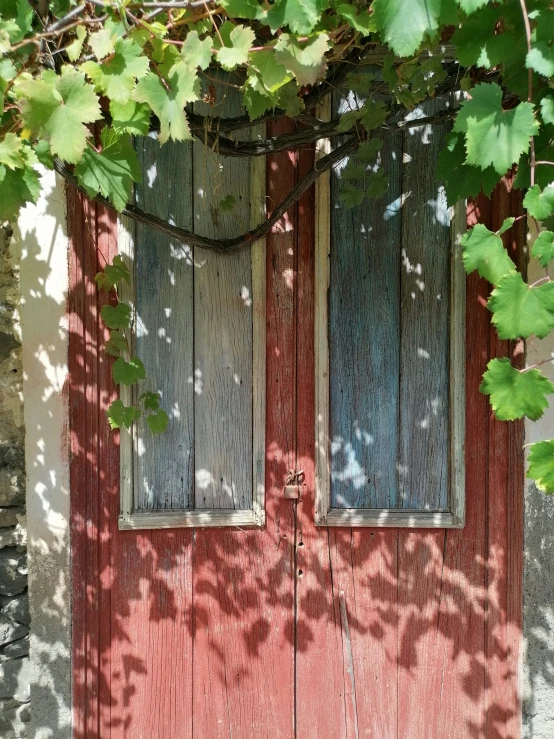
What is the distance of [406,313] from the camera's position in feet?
7.86

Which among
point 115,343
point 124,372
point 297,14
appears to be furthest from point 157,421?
point 297,14

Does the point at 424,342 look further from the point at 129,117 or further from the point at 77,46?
the point at 77,46

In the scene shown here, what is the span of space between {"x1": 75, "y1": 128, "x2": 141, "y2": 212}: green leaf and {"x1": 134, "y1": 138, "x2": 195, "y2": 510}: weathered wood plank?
0.78 metres

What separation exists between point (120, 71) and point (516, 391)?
114 centimetres

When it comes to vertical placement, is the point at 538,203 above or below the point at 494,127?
below

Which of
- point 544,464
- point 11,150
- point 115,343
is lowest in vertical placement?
point 544,464

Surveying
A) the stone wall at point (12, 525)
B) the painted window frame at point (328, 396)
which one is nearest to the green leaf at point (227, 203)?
the painted window frame at point (328, 396)

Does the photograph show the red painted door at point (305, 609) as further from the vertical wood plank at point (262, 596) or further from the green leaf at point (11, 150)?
the green leaf at point (11, 150)

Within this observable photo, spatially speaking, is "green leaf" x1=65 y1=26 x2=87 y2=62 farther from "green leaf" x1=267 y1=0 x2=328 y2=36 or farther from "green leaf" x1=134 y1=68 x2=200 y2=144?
"green leaf" x1=267 y1=0 x2=328 y2=36

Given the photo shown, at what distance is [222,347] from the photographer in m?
2.39

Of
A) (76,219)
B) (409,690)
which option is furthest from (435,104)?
(409,690)

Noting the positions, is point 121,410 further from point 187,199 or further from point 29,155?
point 29,155

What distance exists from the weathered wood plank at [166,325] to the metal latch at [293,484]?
34 cm

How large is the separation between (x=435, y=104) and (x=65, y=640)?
2284mm
